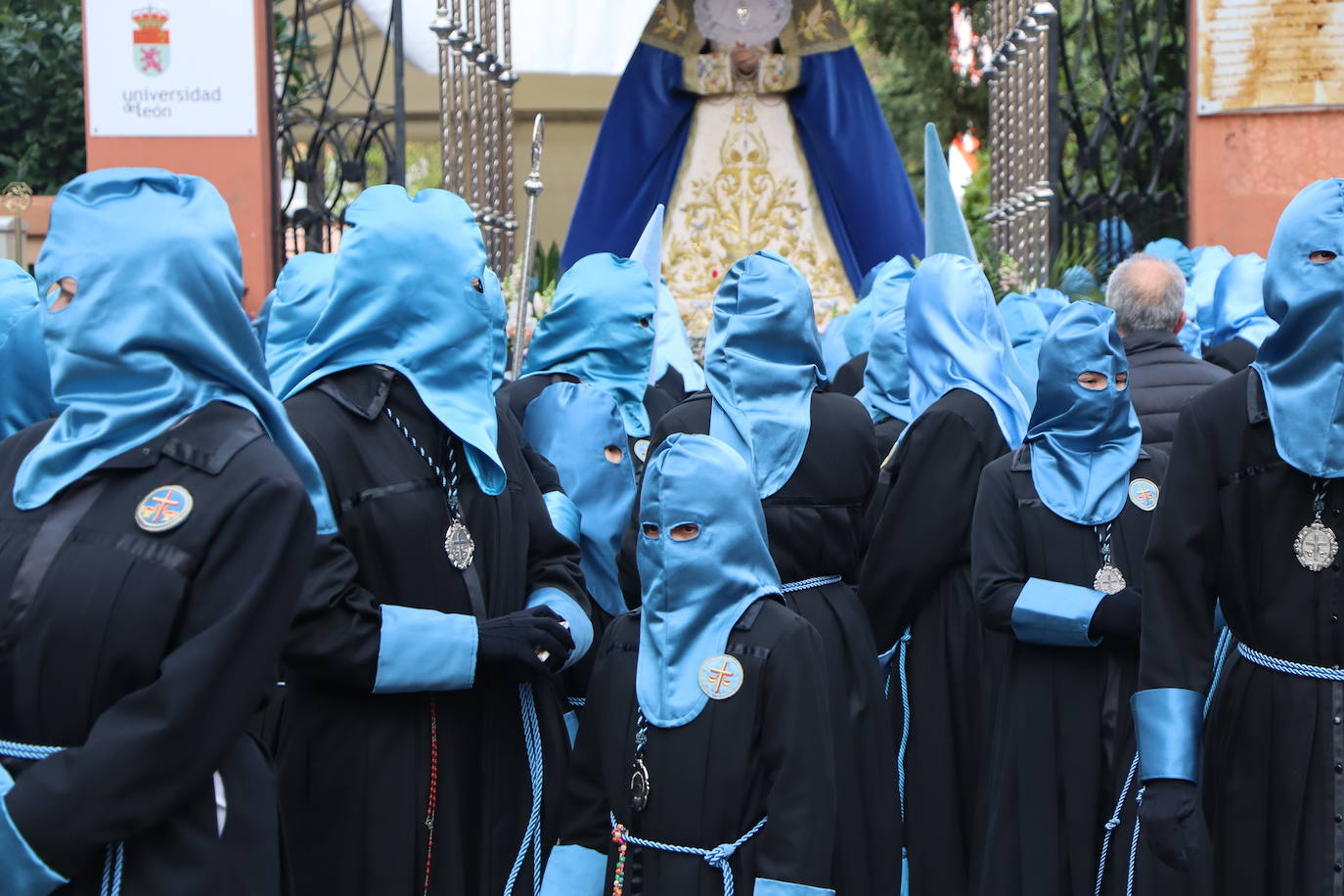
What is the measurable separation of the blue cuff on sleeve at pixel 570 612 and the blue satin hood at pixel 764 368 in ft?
2.61

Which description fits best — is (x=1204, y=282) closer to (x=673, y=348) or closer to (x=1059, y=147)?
(x=1059, y=147)

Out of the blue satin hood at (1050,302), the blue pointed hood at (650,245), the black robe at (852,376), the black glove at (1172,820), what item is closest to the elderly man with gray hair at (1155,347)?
the black glove at (1172,820)

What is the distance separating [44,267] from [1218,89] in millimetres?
8960

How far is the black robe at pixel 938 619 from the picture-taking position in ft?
15.2

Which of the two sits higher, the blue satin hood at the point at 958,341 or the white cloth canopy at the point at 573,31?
the white cloth canopy at the point at 573,31

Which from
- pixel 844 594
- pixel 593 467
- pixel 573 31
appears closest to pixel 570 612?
pixel 844 594

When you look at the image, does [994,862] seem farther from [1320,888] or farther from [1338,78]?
[1338,78]

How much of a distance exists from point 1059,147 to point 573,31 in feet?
10.7

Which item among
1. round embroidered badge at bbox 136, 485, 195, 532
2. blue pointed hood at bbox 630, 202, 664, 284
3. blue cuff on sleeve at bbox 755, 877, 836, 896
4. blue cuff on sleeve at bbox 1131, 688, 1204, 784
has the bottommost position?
blue cuff on sleeve at bbox 755, 877, 836, 896

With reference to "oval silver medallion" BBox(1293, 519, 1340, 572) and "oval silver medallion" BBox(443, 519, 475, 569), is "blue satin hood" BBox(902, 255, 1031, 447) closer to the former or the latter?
"oval silver medallion" BBox(1293, 519, 1340, 572)

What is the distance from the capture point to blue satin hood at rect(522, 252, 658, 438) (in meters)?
5.10

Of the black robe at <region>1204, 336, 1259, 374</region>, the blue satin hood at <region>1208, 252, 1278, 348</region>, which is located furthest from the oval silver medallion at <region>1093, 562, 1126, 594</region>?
the blue satin hood at <region>1208, 252, 1278, 348</region>

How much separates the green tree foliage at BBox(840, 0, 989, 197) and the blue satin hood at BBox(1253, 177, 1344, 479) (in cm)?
1228

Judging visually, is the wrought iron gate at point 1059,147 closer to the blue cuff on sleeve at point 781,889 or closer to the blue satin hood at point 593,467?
the blue satin hood at point 593,467
